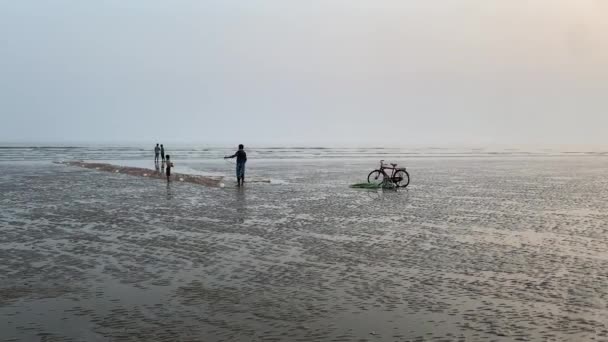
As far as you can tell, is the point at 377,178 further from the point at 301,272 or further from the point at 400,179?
the point at 301,272

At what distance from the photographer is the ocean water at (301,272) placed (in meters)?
7.42

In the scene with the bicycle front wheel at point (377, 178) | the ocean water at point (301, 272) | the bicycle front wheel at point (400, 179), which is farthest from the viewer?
the bicycle front wheel at point (377, 178)

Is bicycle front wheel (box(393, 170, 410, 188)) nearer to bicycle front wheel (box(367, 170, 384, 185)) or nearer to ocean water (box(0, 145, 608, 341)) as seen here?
bicycle front wheel (box(367, 170, 384, 185))

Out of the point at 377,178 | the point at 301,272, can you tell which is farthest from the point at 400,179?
the point at 301,272

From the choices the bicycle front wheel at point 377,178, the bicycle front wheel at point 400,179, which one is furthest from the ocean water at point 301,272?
the bicycle front wheel at point 377,178

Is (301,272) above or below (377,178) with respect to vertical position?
below

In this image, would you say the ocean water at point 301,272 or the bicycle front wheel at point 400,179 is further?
the bicycle front wheel at point 400,179

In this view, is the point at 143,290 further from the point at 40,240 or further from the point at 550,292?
the point at 550,292

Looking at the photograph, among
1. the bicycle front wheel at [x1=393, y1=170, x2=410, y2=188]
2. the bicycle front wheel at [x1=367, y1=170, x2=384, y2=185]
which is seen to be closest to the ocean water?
the bicycle front wheel at [x1=393, y1=170, x2=410, y2=188]

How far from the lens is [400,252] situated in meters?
12.6

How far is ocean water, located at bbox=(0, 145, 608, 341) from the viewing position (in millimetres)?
7422

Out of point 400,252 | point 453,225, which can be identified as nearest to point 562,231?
point 453,225

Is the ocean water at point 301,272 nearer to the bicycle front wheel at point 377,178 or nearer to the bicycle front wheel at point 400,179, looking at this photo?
the bicycle front wheel at point 400,179

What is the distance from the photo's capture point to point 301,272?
10.5 m
